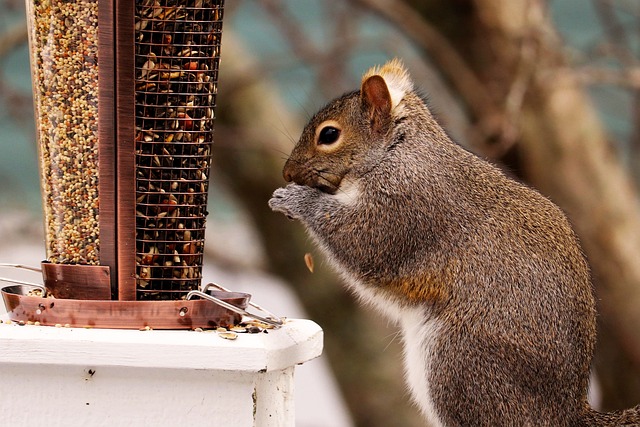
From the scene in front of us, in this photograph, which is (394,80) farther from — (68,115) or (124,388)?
(124,388)

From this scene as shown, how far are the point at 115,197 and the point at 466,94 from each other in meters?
2.94

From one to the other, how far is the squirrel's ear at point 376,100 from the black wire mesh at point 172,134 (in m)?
0.74

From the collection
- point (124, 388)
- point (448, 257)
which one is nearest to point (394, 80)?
point (448, 257)

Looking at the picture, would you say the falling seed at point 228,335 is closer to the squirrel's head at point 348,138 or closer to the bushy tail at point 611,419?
the squirrel's head at point 348,138

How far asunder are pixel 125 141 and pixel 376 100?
1.00 metres

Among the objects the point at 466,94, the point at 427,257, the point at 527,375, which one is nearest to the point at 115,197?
the point at 427,257

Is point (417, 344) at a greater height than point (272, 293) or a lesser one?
greater

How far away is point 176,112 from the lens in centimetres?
238

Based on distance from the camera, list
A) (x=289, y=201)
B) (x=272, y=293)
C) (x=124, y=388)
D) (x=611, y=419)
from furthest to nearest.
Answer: (x=272, y=293)
(x=289, y=201)
(x=611, y=419)
(x=124, y=388)

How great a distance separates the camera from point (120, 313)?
2.28 metres

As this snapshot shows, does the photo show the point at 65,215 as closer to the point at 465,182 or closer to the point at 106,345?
the point at 106,345

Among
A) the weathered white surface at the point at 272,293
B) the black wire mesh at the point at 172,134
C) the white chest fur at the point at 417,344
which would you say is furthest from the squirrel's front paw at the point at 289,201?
the weathered white surface at the point at 272,293

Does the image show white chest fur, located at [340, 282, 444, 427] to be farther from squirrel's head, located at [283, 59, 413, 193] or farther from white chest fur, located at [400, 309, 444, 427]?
squirrel's head, located at [283, 59, 413, 193]

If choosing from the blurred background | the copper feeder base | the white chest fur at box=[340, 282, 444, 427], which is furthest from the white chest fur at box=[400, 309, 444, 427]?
the blurred background
